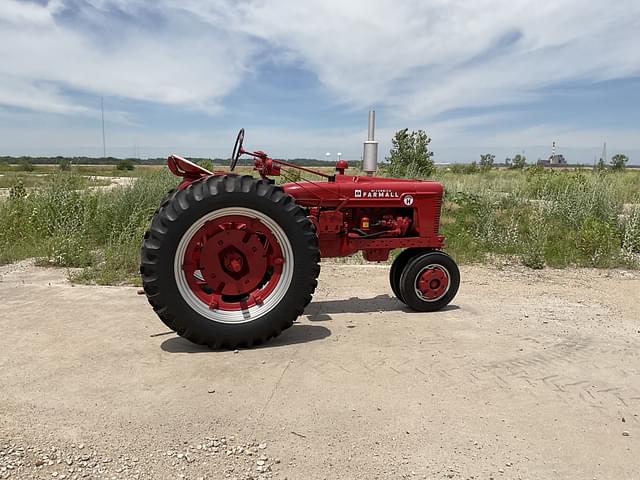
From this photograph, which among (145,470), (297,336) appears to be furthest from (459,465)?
(297,336)

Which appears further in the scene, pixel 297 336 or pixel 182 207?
pixel 297 336

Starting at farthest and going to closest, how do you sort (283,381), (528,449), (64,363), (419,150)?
(419,150), (64,363), (283,381), (528,449)

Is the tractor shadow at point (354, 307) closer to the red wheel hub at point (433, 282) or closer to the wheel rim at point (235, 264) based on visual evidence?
the red wheel hub at point (433, 282)

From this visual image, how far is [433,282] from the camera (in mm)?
5305

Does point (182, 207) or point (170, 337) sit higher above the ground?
point (182, 207)

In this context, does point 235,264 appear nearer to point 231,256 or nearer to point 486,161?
point 231,256

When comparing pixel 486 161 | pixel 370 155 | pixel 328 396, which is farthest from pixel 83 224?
pixel 486 161

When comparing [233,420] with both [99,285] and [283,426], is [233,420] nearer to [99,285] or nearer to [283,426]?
[283,426]

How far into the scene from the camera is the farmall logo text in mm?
5242

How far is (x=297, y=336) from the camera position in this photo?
4.52m

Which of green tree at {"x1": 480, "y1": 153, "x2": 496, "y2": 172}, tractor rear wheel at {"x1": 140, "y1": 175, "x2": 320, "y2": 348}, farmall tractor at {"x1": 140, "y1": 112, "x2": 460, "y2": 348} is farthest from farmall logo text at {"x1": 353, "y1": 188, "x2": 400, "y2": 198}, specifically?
green tree at {"x1": 480, "y1": 153, "x2": 496, "y2": 172}

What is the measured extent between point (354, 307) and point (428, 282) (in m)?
0.86

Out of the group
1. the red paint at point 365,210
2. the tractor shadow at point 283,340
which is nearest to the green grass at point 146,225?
the tractor shadow at point 283,340

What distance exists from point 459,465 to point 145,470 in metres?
1.63
